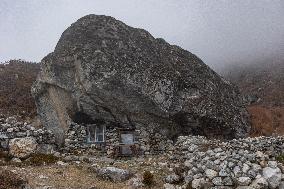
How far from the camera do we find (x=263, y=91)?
158 ft

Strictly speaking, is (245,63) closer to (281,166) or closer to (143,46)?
(143,46)

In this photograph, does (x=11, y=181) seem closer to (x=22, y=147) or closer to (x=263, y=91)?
(x=22, y=147)

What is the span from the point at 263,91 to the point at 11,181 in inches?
1426

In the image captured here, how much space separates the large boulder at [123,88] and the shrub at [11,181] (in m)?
8.25

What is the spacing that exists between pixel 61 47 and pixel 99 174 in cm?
1003

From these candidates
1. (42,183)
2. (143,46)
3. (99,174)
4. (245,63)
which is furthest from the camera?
(245,63)

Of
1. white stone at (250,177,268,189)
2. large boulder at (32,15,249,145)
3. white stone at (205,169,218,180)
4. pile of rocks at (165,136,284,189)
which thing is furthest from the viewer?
large boulder at (32,15,249,145)

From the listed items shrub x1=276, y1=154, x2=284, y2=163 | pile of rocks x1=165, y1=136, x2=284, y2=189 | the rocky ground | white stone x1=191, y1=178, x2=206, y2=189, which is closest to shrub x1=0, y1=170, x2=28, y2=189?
the rocky ground

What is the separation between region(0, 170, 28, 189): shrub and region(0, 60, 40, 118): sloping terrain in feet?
37.4

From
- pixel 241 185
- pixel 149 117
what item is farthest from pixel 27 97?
pixel 241 185

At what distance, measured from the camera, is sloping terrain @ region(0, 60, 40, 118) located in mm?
29031

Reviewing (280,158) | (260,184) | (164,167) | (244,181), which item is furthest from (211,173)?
(280,158)

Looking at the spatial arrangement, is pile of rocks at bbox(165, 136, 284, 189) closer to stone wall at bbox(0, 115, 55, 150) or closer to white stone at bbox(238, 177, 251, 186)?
white stone at bbox(238, 177, 251, 186)

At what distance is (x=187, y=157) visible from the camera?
70.2ft
